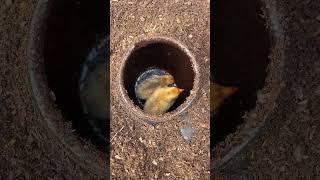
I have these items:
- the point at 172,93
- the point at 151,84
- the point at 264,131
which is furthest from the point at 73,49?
the point at 264,131

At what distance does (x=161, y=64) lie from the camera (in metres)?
1.47

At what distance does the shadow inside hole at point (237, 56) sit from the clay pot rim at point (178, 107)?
0.43 ft

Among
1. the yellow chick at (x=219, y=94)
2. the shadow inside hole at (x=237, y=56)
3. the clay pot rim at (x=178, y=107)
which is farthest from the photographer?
the yellow chick at (x=219, y=94)

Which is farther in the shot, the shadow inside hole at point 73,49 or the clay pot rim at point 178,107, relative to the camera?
the shadow inside hole at point 73,49

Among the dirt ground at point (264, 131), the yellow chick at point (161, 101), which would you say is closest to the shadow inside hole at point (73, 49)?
the dirt ground at point (264, 131)

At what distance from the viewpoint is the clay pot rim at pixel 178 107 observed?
120 centimetres

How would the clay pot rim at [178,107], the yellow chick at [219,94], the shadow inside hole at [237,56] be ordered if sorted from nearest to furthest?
the clay pot rim at [178,107]
the shadow inside hole at [237,56]
the yellow chick at [219,94]

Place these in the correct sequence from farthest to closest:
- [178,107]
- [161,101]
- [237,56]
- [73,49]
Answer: [73,49], [237,56], [161,101], [178,107]

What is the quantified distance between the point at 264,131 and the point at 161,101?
28cm

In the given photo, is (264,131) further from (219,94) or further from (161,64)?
(161,64)

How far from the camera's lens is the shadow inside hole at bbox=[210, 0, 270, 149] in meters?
1.31

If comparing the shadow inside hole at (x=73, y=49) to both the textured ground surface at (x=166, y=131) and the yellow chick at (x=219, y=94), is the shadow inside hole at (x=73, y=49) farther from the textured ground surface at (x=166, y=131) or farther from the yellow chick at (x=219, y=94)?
the yellow chick at (x=219, y=94)

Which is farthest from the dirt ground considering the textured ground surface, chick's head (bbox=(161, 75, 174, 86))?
chick's head (bbox=(161, 75, 174, 86))

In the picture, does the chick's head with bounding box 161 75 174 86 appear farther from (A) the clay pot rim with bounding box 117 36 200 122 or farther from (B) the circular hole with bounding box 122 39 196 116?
(A) the clay pot rim with bounding box 117 36 200 122
